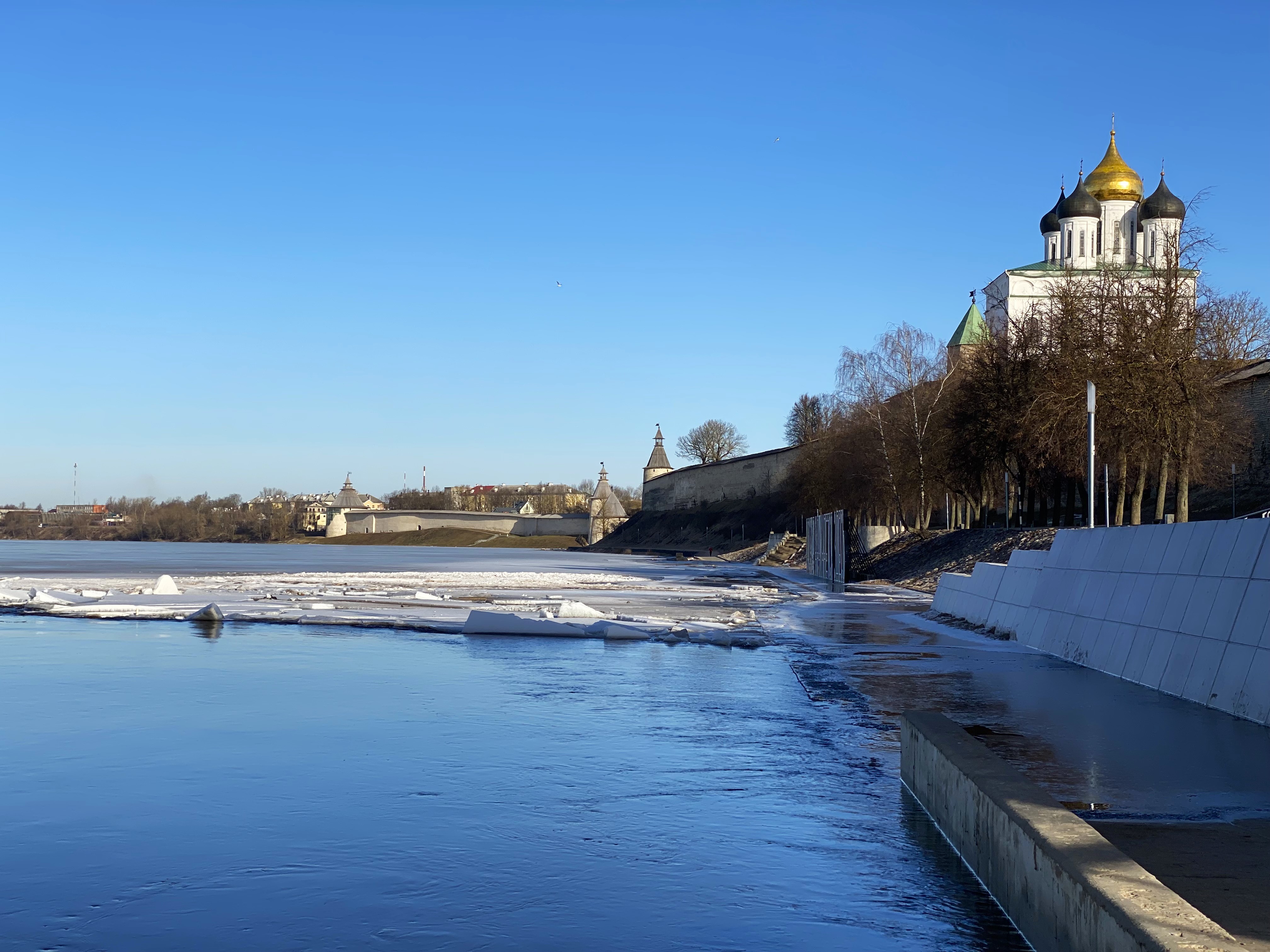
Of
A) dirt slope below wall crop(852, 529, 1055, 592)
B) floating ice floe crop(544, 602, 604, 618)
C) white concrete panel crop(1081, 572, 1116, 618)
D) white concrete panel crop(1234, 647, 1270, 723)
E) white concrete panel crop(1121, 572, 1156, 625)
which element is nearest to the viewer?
white concrete panel crop(1234, 647, 1270, 723)

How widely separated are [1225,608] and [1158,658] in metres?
1.83

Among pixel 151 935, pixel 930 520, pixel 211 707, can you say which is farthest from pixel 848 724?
pixel 930 520

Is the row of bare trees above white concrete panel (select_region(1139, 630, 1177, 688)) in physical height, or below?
above

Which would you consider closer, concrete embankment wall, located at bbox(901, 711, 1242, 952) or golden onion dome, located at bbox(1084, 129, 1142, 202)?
concrete embankment wall, located at bbox(901, 711, 1242, 952)

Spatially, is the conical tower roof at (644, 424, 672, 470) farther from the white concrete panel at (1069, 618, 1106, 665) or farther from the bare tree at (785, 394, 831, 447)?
the white concrete panel at (1069, 618, 1106, 665)

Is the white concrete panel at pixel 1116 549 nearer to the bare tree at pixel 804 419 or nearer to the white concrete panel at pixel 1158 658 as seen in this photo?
the white concrete panel at pixel 1158 658

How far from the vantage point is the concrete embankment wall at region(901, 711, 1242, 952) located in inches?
147

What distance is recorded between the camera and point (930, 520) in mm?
78938

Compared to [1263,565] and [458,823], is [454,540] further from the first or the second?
[458,823]

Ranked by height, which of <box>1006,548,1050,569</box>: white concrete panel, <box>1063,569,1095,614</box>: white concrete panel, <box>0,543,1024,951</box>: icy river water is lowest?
<box>0,543,1024,951</box>: icy river water

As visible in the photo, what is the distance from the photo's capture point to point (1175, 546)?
39.3 feet

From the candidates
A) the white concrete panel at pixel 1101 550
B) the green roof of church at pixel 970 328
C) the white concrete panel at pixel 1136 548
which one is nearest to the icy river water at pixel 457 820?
the white concrete panel at pixel 1136 548

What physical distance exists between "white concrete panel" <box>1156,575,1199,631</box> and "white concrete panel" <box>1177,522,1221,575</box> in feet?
0.23

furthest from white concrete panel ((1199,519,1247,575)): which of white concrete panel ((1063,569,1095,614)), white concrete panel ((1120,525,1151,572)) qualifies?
white concrete panel ((1063,569,1095,614))
